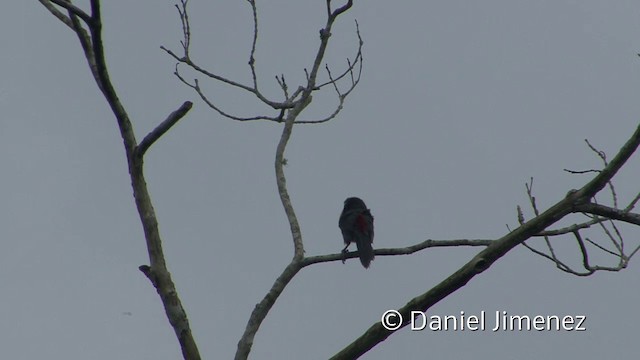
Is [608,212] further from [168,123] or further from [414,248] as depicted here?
[168,123]

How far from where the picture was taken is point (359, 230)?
10.6 m

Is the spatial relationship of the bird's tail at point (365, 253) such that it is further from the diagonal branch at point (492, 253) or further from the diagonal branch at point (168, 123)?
the diagonal branch at point (492, 253)

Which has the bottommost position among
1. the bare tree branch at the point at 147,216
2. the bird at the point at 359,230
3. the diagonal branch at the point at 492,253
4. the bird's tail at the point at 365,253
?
the diagonal branch at the point at 492,253

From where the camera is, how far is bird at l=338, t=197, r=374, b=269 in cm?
994

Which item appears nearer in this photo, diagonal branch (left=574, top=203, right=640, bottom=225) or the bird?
diagonal branch (left=574, top=203, right=640, bottom=225)

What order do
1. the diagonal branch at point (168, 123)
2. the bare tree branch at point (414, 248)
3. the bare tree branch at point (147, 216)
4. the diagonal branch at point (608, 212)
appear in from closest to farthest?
the diagonal branch at point (608, 212) → the diagonal branch at point (168, 123) → the bare tree branch at point (147, 216) → the bare tree branch at point (414, 248)

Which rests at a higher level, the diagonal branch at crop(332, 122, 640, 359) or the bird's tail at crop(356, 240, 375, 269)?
the bird's tail at crop(356, 240, 375, 269)

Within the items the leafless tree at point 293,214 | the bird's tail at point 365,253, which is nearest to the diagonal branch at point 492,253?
the leafless tree at point 293,214

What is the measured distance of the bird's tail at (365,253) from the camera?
9789 mm

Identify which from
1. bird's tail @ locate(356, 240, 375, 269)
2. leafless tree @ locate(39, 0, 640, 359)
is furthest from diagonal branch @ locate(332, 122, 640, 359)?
bird's tail @ locate(356, 240, 375, 269)

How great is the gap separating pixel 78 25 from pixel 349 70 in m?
2.63

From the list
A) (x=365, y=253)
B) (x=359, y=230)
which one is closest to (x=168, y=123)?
(x=365, y=253)

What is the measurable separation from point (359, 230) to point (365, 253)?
69 centimetres

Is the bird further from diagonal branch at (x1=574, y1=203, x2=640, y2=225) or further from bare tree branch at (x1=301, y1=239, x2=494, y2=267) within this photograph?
diagonal branch at (x1=574, y1=203, x2=640, y2=225)
